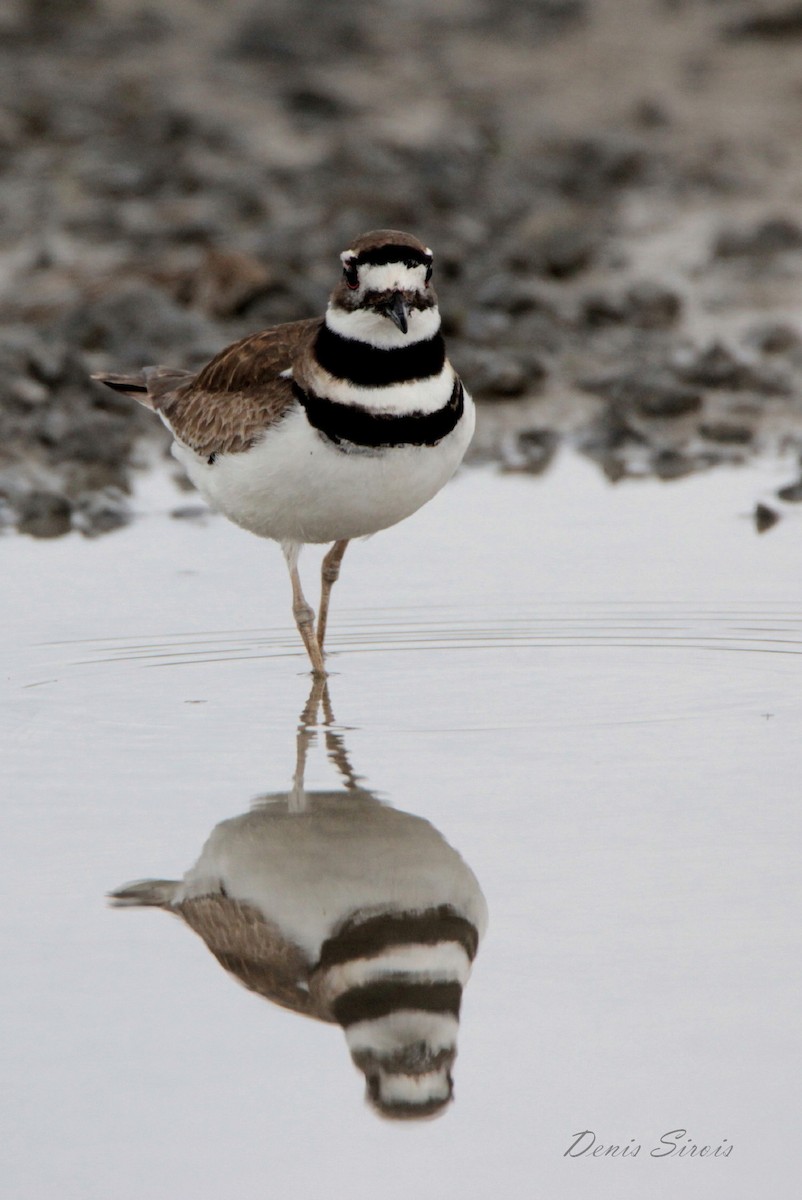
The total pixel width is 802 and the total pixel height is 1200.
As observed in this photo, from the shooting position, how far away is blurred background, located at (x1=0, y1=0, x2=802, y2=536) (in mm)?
10539

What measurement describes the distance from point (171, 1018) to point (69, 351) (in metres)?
7.72

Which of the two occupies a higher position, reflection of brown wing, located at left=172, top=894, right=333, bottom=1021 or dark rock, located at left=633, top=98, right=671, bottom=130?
dark rock, located at left=633, top=98, right=671, bottom=130

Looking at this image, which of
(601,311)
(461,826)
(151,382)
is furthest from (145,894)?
(601,311)

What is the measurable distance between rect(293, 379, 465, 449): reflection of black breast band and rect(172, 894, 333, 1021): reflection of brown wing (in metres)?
2.04

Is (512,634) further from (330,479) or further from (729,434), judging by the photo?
(729,434)

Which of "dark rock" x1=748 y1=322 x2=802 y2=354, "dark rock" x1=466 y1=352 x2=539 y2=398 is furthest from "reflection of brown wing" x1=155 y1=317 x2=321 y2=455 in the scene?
"dark rock" x1=748 y1=322 x2=802 y2=354

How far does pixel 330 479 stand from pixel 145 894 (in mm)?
2026

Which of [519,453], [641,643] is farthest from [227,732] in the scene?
[519,453]

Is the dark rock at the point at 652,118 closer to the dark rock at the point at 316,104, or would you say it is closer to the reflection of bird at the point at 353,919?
the dark rock at the point at 316,104

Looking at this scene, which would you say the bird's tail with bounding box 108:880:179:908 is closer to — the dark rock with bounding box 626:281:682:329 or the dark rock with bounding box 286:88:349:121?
the dark rock with bounding box 626:281:682:329

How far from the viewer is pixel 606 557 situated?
7.88 metres

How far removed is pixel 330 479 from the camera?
6117 mm

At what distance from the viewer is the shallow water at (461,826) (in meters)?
3.33

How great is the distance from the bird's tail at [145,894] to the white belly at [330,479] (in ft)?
6.42
